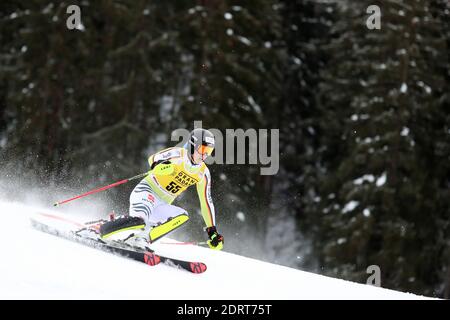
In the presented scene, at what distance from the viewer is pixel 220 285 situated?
8000 millimetres

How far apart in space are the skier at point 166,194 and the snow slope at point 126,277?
47 centimetres

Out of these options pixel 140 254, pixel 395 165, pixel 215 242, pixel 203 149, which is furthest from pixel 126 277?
pixel 395 165

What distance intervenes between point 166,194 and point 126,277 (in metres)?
1.83

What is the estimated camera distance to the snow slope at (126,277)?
21.8 feet

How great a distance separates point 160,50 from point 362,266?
9502 mm

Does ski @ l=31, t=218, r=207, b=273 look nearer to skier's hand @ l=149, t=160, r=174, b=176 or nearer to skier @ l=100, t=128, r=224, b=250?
skier @ l=100, t=128, r=224, b=250

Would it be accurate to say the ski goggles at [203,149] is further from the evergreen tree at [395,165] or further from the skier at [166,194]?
the evergreen tree at [395,165]

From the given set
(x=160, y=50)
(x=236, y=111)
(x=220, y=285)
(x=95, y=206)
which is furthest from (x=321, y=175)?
(x=220, y=285)

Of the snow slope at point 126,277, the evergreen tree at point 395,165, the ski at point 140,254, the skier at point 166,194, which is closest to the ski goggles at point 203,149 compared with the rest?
the skier at point 166,194

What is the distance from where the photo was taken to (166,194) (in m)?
9.13

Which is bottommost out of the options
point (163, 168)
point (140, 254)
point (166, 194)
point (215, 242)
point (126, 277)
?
point (140, 254)

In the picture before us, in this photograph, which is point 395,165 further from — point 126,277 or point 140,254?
point 126,277

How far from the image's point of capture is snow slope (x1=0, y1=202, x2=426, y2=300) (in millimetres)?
6637
